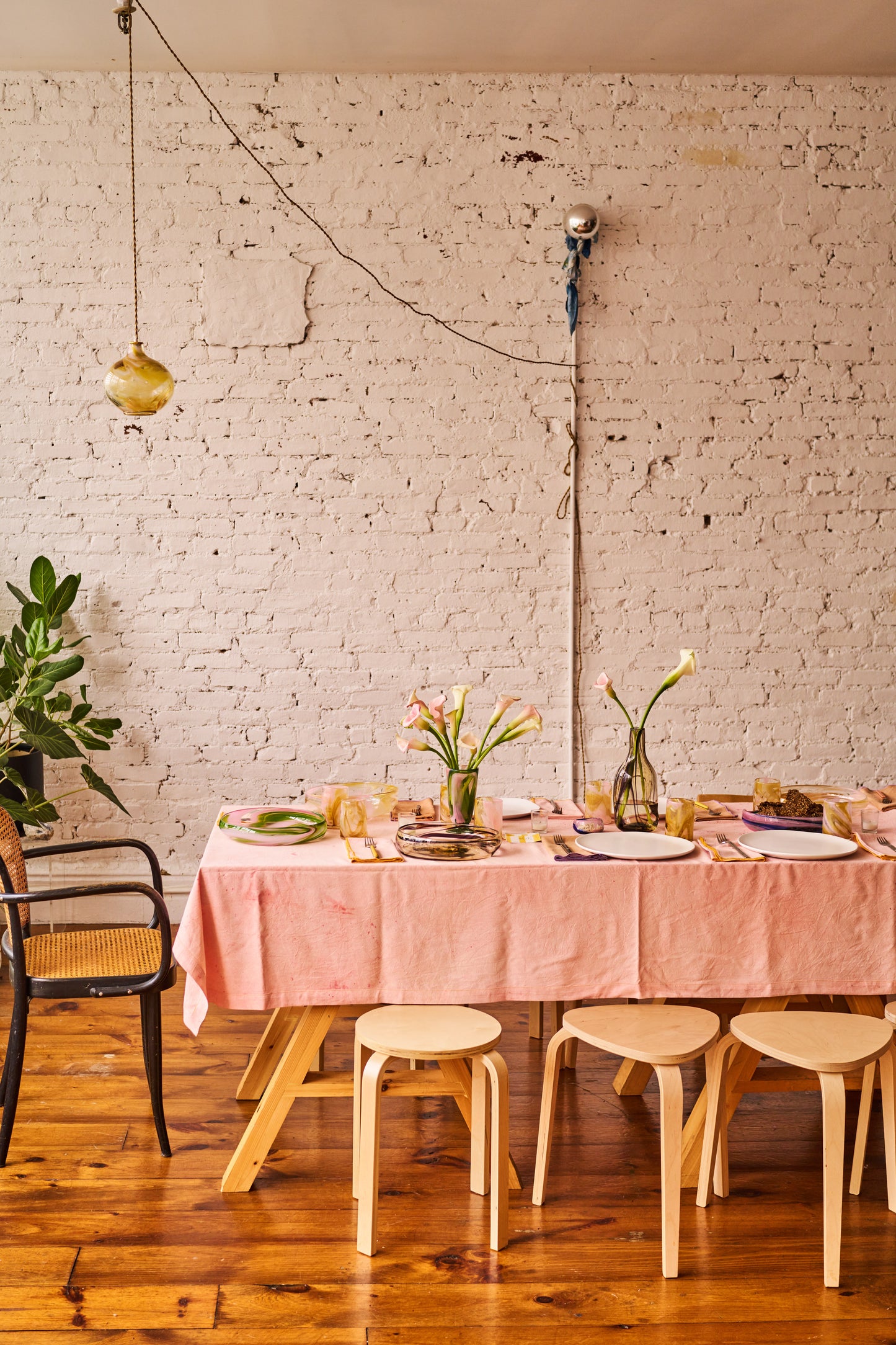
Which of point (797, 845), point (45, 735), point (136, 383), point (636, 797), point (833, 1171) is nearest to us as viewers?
point (833, 1171)

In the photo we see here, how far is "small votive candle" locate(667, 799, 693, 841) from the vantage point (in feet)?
8.30

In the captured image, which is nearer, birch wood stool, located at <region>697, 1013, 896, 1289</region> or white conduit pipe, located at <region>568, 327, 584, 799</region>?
birch wood stool, located at <region>697, 1013, 896, 1289</region>

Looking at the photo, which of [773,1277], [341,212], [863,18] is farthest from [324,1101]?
[863,18]

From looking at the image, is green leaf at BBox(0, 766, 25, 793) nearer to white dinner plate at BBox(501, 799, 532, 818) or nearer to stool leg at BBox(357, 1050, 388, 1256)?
white dinner plate at BBox(501, 799, 532, 818)

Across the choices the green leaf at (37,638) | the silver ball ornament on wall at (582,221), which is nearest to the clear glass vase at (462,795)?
the green leaf at (37,638)

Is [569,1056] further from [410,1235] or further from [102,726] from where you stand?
[102,726]

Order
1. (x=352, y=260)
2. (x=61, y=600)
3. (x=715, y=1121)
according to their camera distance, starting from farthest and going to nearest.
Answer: (x=352, y=260)
(x=61, y=600)
(x=715, y=1121)

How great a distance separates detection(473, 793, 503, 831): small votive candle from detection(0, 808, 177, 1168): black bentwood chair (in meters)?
0.73

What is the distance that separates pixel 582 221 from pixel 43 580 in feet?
7.43

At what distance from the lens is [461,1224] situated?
221cm

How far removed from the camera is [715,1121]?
2.27 m

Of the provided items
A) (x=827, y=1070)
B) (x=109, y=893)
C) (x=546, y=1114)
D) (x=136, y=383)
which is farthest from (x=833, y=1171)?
(x=136, y=383)

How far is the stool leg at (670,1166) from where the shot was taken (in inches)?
79.0

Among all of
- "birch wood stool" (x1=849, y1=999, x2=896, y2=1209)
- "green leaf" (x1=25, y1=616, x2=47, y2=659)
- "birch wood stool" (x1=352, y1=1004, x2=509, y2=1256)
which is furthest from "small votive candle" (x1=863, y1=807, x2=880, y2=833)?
"green leaf" (x1=25, y1=616, x2=47, y2=659)
